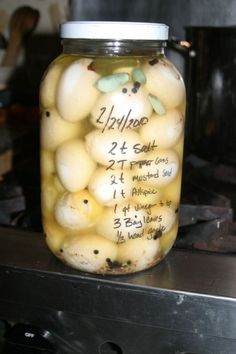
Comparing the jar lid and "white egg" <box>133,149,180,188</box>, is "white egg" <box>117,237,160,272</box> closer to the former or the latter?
"white egg" <box>133,149,180,188</box>

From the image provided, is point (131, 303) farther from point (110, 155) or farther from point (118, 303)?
point (110, 155)

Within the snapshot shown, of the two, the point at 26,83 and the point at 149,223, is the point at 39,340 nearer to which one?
the point at 149,223

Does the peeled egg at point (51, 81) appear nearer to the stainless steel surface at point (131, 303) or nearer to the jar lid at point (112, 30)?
the jar lid at point (112, 30)

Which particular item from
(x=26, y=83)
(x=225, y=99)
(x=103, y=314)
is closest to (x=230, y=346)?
(x=103, y=314)

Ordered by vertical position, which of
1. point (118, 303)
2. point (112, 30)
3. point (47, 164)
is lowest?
point (118, 303)

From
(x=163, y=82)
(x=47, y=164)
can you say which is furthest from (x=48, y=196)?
(x=163, y=82)

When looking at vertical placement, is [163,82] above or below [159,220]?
above
